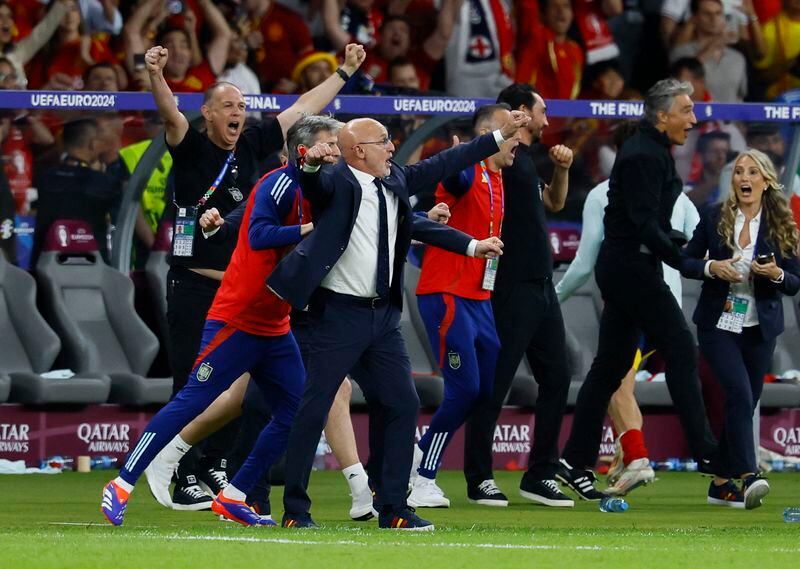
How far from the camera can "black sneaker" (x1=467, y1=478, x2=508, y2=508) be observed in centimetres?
1124

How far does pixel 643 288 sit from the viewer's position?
36.9ft

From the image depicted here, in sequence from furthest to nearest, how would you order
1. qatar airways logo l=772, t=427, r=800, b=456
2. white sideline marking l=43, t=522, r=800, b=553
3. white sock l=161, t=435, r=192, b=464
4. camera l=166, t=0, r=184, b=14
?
camera l=166, t=0, r=184, b=14 → qatar airways logo l=772, t=427, r=800, b=456 → white sock l=161, t=435, r=192, b=464 → white sideline marking l=43, t=522, r=800, b=553

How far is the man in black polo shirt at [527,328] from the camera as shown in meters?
11.3

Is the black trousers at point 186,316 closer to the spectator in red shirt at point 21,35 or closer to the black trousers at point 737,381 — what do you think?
the black trousers at point 737,381

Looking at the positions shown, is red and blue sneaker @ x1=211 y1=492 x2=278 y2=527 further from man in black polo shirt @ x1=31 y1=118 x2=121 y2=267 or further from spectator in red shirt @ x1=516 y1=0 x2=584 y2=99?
spectator in red shirt @ x1=516 y1=0 x2=584 y2=99

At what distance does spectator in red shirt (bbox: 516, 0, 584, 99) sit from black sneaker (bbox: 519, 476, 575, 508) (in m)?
6.89

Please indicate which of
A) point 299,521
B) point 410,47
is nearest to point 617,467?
point 299,521

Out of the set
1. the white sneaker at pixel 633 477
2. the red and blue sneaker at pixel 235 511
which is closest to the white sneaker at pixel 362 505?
the red and blue sneaker at pixel 235 511

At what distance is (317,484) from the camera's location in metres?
12.7

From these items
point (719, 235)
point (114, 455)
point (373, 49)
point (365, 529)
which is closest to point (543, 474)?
point (719, 235)

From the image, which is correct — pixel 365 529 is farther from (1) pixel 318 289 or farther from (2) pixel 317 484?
(2) pixel 317 484

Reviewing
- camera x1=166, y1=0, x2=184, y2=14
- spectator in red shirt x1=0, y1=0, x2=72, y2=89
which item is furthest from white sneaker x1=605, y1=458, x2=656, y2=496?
camera x1=166, y1=0, x2=184, y2=14

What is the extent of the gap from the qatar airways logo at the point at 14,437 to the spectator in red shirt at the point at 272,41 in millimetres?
4492

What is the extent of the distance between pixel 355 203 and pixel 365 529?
155cm
